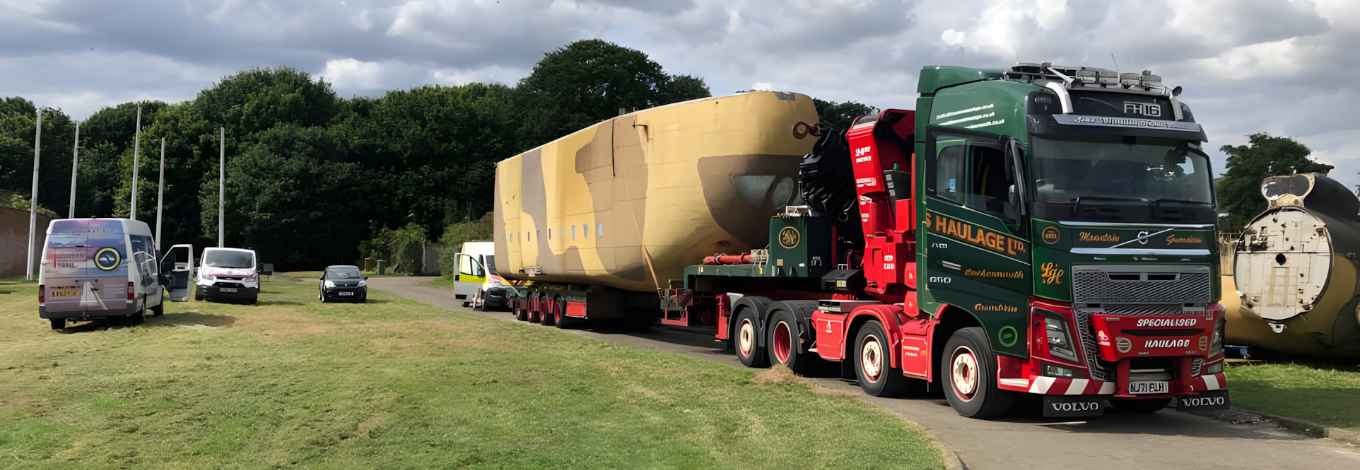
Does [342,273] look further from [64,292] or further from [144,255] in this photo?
[64,292]

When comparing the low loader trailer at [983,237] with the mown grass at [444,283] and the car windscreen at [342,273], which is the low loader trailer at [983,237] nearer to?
the car windscreen at [342,273]


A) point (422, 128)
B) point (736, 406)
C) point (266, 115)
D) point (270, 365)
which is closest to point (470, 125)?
point (422, 128)

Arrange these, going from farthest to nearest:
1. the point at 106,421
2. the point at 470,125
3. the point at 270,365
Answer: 1. the point at 470,125
2. the point at 270,365
3. the point at 106,421

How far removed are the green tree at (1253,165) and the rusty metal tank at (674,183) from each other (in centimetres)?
4645

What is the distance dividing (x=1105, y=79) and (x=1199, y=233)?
6.06 feet

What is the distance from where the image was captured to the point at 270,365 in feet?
47.7

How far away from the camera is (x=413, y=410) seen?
1035 centimetres

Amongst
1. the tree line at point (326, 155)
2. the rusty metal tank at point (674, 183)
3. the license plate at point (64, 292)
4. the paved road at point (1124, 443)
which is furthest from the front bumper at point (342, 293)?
the tree line at point (326, 155)

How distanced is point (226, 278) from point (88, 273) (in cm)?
924

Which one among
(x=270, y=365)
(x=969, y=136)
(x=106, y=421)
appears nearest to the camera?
(x=106, y=421)

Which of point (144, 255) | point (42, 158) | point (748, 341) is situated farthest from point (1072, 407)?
point (42, 158)

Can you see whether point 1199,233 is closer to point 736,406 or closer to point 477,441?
point 736,406

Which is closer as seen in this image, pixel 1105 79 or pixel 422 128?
pixel 1105 79

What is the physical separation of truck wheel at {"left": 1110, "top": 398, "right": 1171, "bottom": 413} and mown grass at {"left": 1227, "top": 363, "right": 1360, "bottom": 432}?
1.05 metres
